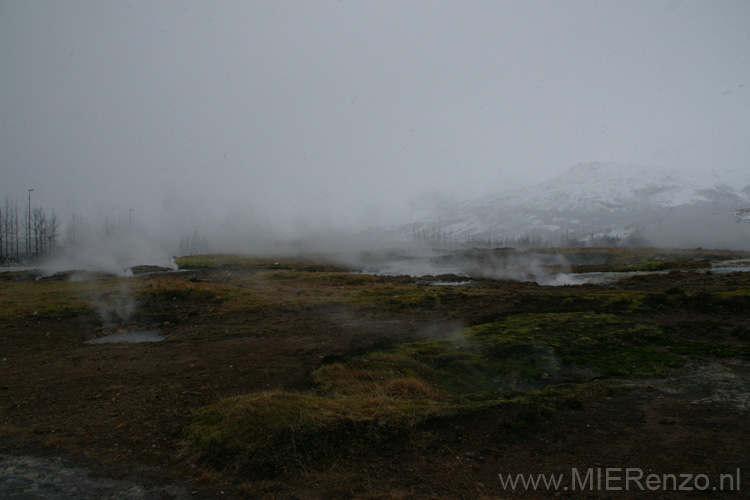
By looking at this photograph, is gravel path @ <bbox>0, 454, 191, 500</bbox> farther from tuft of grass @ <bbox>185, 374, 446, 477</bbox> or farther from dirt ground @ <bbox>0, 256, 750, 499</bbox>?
tuft of grass @ <bbox>185, 374, 446, 477</bbox>

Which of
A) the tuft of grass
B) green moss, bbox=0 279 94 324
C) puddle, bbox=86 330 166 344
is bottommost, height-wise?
puddle, bbox=86 330 166 344

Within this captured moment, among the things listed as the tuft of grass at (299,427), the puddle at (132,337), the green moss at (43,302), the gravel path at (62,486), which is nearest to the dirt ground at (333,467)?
the gravel path at (62,486)

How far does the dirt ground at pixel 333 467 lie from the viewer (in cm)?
586

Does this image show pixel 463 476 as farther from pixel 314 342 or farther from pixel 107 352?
pixel 107 352

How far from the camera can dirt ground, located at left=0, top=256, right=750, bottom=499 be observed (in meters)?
5.86

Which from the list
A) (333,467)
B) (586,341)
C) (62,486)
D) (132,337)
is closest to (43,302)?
(132,337)

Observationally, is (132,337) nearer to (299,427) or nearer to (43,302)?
(43,302)

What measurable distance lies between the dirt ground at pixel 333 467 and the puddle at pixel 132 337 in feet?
9.18

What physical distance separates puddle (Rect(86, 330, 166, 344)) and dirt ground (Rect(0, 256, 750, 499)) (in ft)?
9.18

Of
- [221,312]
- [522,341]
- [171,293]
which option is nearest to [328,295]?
[221,312]

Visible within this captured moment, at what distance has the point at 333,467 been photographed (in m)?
6.29

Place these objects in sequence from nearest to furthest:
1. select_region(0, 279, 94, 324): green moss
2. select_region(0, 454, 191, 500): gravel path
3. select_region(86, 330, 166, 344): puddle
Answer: select_region(0, 454, 191, 500): gravel path, select_region(86, 330, 166, 344): puddle, select_region(0, 279, 94, 324): green moss

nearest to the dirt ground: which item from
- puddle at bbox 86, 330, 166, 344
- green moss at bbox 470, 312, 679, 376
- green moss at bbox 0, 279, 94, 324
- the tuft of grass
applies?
the tuft of grass

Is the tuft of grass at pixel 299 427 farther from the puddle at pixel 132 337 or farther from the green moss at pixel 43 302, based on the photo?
the green moss at pixel 43 302
